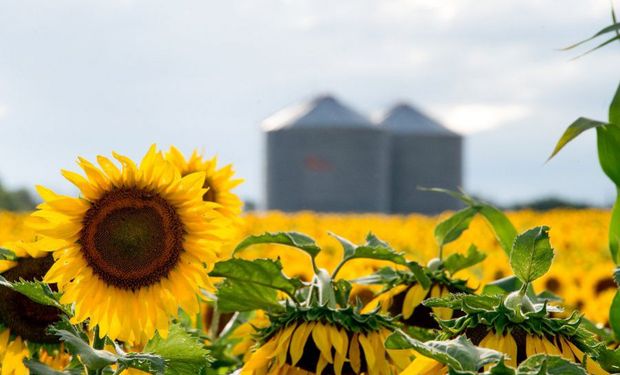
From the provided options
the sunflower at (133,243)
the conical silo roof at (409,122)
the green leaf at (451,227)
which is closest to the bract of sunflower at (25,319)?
the sunflower at (133,243)

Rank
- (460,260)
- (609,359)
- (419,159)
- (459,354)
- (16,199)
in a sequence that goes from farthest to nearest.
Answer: (16,199) → (419,159) → (460,260) → (609,359) → (459,354)

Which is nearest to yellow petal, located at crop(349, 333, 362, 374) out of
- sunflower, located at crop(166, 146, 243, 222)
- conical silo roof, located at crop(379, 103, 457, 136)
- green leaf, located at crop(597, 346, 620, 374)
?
green leaf, located at crop(597, 346, 620, 374)

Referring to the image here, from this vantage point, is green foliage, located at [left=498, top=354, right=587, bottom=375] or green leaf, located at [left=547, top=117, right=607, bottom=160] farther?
green leaf, located at [left=547, top=117, right=607, bottom=160]

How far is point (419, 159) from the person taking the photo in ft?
78.5

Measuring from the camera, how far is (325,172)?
22.3 meters

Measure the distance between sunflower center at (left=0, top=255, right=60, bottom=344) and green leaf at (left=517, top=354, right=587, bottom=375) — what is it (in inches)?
27.5

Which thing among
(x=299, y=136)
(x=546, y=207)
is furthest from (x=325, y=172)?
(x=546, y=207)

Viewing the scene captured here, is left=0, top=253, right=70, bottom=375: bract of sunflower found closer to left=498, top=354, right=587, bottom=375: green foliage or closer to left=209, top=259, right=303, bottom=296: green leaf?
left=209, top=259, right=303, bottom=296: green leaf

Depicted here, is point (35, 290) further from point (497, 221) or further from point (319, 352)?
point (497, 221)

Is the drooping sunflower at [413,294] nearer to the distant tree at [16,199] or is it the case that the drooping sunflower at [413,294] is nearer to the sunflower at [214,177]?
the sunflower at [214,177]

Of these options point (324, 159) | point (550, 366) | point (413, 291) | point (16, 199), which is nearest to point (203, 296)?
point (413, 291)

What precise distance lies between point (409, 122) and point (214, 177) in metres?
23.0

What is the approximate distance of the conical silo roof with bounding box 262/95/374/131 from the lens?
22.2 metres

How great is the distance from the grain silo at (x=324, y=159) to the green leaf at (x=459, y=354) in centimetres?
2117
